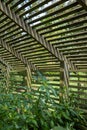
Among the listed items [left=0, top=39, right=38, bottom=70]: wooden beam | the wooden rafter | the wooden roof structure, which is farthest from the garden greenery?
[left=0, top=39, right=38, bottom=70]: wooden beam

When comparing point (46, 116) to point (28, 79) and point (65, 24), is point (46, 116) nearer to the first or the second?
point (65, 24)

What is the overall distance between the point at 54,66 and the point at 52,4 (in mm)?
1940

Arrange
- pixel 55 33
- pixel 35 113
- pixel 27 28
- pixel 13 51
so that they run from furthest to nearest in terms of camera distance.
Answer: pixel 13 51 < pixel 27 28 < pixel 55 33 < pixel 35 113

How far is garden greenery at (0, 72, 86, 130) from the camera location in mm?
2323

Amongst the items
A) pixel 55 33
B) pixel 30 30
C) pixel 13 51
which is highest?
pixel 30 30

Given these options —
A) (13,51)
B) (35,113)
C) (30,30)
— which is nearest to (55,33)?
(30,30)

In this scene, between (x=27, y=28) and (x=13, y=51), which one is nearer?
(x=27, y=28)

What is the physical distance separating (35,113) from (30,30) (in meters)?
2.00

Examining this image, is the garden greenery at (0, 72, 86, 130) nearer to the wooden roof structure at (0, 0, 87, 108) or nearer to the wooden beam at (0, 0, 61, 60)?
the wooden roof structure at (0, 0, 87, 108)

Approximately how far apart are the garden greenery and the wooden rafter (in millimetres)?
1586

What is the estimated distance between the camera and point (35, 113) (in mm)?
2525

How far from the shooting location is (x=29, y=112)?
2434 mm

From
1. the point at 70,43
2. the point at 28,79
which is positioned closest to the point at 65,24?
the point at 70,43

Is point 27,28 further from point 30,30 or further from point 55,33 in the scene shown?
point 55,33
